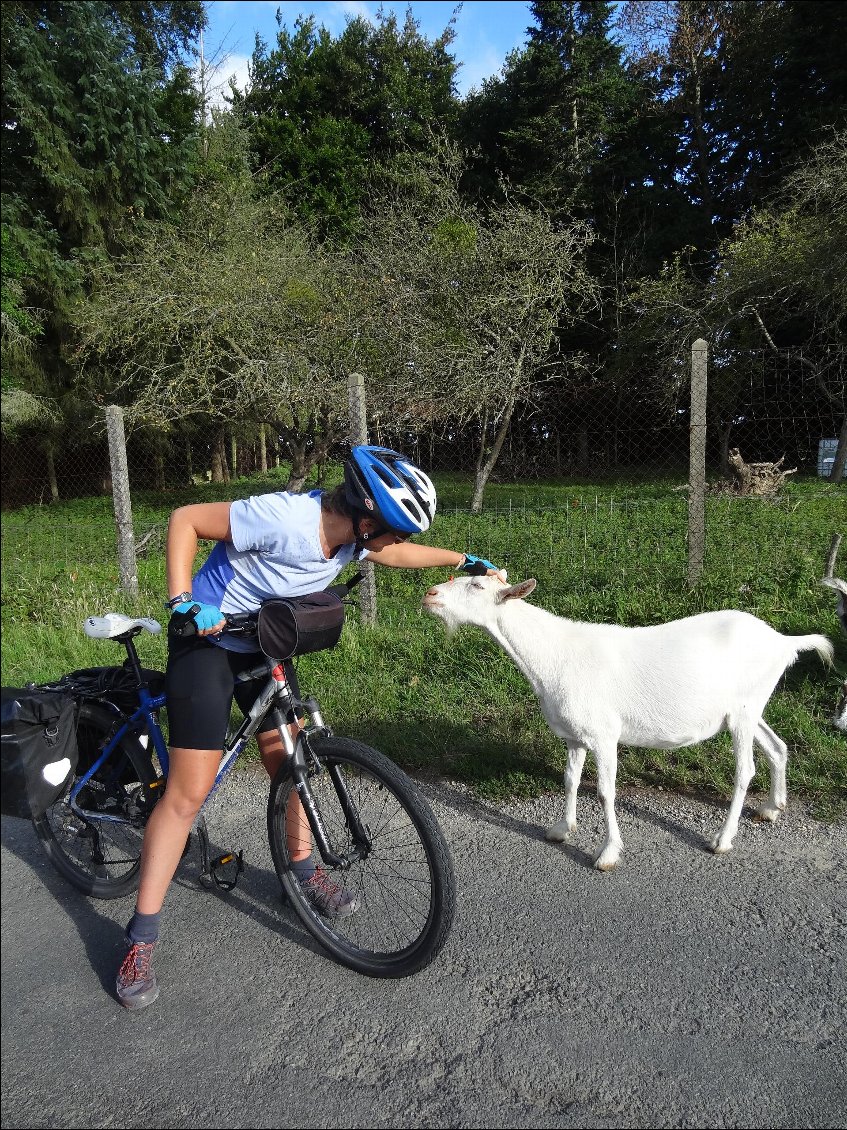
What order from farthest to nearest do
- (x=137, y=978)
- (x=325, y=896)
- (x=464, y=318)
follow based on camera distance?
(x=464, y=318) → (x=325, y=896) → (x=137, y=978)

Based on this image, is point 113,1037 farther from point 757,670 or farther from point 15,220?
point 757,670

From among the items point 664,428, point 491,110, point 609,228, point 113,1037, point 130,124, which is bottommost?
point 113,1037

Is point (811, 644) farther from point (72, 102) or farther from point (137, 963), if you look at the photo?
point (72, 102)

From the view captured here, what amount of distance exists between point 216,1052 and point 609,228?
27.0m

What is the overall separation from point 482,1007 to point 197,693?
4.65ft

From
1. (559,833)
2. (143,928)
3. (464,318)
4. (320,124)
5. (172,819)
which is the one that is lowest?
(559,833)

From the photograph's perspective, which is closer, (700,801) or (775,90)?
(700,801)

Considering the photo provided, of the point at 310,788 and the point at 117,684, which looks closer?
the point at 310,788

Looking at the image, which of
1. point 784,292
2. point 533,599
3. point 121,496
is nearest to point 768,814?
point 533,599

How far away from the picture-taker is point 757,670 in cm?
351

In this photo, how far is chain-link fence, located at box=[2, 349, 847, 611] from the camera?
22.8 feet

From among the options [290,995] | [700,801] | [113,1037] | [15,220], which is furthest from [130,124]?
[700,801]

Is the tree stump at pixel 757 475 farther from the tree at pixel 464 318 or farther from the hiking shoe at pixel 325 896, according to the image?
the hiking shoe at pixel 325 896

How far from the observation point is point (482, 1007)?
249 cm
